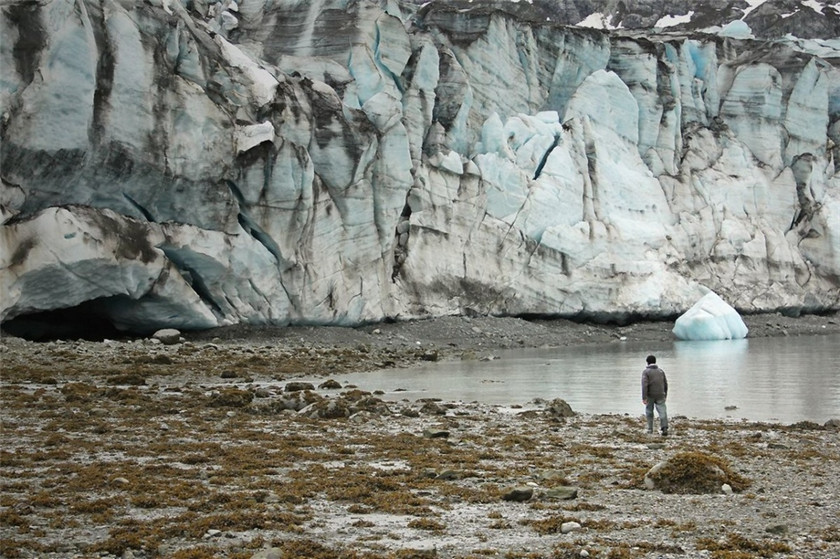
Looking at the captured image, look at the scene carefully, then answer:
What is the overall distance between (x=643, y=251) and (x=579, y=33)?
14.6m

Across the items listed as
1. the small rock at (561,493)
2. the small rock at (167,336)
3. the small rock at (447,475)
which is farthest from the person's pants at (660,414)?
the small rock at (167,336)

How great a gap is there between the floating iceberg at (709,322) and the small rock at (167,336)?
27281 millimetres

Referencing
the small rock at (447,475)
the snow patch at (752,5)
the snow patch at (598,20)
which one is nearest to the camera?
the small rock at (447,475)

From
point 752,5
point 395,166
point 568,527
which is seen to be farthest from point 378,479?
point 752,5

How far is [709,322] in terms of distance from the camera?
4603 cm

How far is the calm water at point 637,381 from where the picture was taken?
18.9 metres

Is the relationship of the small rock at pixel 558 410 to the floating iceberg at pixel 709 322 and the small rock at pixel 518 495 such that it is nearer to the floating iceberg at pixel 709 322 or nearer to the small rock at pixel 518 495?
the small rock at pixel 518 495

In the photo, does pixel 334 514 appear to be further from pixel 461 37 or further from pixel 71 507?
pixel 461 37

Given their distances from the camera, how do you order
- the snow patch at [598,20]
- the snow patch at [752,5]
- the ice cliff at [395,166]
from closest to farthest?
the ice cliff at [395,166]
the snow patch at [752,5]
the snow patch at [598,20]

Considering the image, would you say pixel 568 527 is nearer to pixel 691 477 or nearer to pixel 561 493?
pixel 561 493

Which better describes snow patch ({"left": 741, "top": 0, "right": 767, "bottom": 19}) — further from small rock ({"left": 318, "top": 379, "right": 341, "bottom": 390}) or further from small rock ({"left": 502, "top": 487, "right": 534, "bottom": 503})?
small rock ({"left": 502, "top": 487, "right": 534, "bottom": 503})

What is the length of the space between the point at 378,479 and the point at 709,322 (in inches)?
1543

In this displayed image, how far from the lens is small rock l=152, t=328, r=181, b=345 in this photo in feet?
103

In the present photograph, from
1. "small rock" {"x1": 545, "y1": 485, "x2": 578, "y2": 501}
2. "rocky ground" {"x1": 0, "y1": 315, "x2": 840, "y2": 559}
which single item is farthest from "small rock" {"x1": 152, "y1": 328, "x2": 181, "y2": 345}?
"small rock" {"x1": 545, "y1": 485, "x2": 578, "y2": 501}
